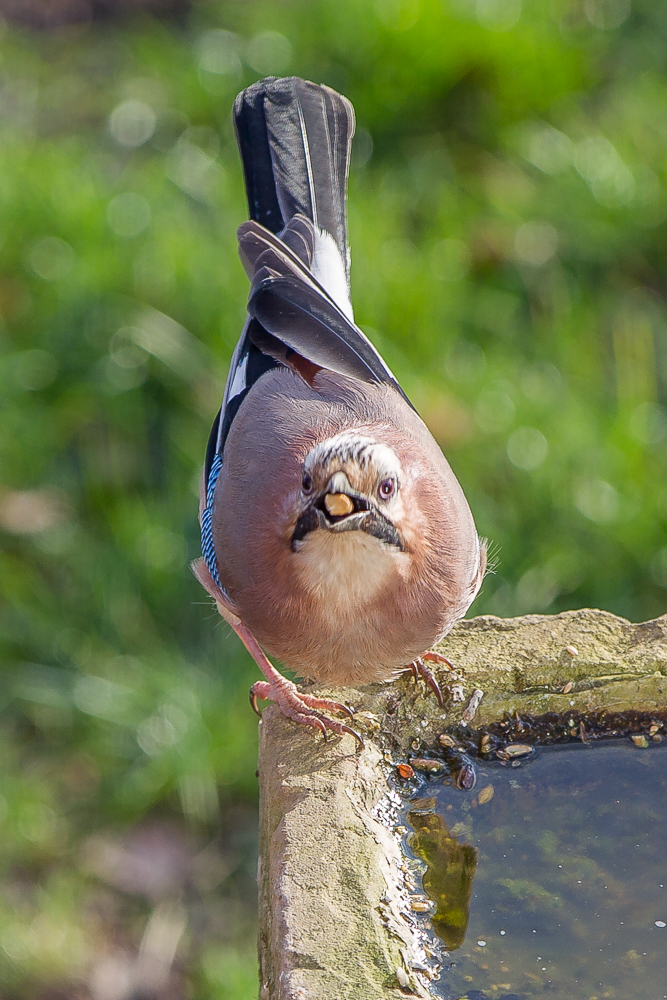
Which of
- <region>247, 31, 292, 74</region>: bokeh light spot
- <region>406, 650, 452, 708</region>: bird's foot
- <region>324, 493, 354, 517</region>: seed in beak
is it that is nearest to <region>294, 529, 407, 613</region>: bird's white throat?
<region>324, 493, 354, 517</region>: seed in beak

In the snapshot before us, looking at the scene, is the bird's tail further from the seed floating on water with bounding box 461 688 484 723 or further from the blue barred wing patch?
the seed floating on water with bounding box 461 688 484 723

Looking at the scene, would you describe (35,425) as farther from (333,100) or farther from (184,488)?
(333,100)

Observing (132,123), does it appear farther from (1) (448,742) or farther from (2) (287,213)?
(1) (448,742)

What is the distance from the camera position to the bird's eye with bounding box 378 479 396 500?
2244mm

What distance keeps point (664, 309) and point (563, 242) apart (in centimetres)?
49

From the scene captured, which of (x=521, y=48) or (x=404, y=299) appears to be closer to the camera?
(x=404, y=299)

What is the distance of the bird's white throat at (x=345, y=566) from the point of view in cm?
235

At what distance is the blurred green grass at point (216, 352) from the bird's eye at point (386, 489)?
5.35 feet

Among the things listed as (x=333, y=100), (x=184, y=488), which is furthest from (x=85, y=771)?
(x=333, y=100)

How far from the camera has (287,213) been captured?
3559mm

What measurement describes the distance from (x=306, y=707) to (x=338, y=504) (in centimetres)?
71

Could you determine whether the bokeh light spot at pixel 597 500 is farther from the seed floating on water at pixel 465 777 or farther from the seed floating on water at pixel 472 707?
the seed floating on water at pixel 465 777

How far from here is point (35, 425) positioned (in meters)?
4.37

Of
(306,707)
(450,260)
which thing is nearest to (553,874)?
(306,707)
